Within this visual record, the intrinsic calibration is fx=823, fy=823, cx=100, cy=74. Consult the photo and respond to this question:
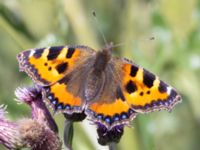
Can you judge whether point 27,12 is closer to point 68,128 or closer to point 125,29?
point 125,29

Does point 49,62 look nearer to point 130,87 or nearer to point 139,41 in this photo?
point 130,87

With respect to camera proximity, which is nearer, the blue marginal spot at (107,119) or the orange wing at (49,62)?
the blue marginal spot at (107,119)

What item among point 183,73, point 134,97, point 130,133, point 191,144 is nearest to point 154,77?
point 134,97

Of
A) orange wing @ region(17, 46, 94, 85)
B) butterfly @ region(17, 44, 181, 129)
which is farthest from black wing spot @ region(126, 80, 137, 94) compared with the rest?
orange wing @ region(17, 46, 94, 85)

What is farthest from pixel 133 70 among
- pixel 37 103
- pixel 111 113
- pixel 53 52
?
pixel 37 103

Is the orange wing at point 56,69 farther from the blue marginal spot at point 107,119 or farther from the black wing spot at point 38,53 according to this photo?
the blue marginal spot at point 107,119

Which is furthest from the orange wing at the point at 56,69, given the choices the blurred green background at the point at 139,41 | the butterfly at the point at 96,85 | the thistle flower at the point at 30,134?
the blurred green background at the point at 139,41
